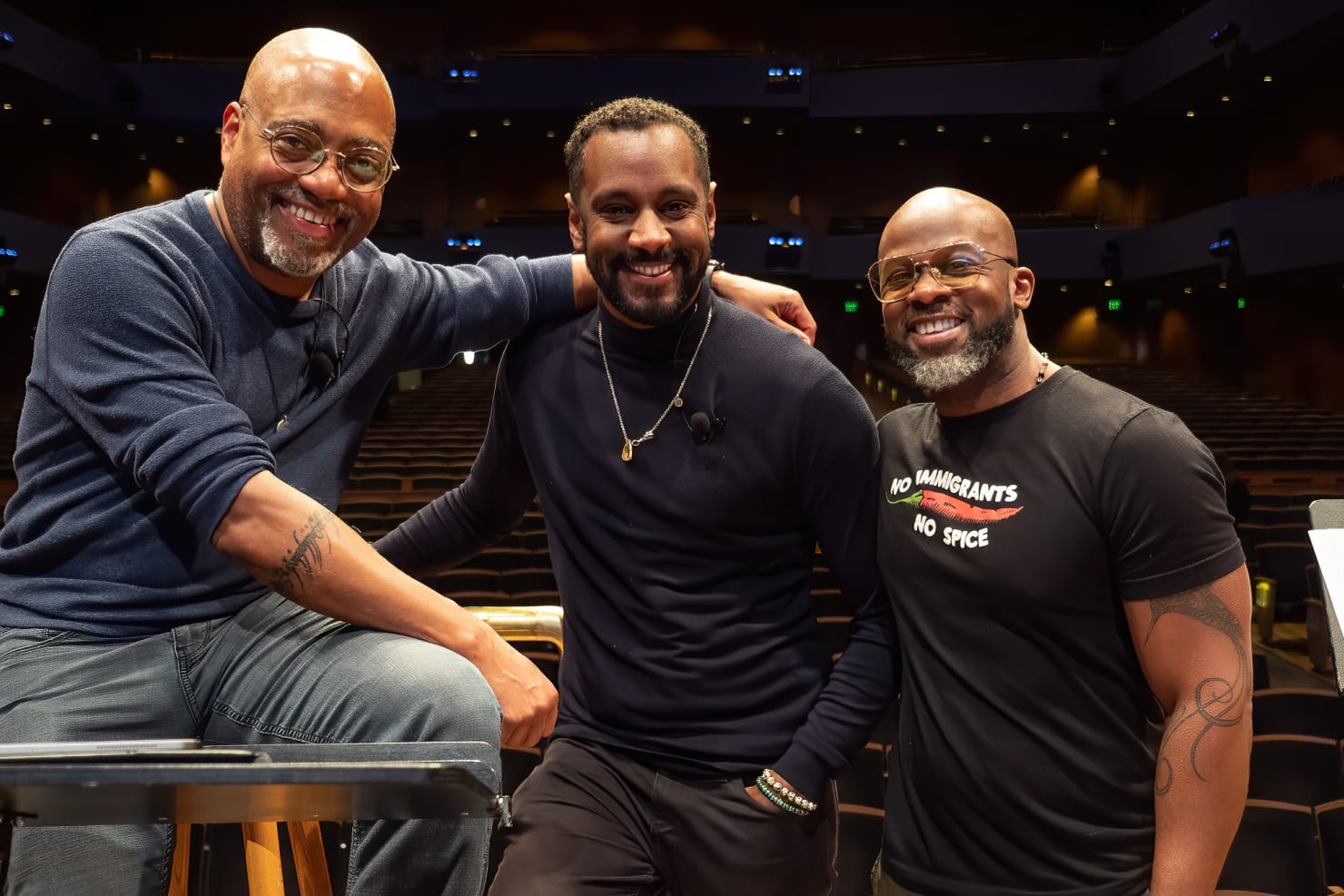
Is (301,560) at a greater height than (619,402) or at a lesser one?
lesser

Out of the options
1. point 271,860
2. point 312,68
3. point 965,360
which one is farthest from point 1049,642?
point 312,68

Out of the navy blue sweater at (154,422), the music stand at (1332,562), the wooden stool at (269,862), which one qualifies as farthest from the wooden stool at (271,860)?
the music stand at (1332,562)

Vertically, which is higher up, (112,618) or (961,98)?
(961,98)

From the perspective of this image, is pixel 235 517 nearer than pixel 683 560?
Yes

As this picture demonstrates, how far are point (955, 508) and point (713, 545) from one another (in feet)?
1.25

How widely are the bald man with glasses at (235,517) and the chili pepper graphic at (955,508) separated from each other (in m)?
0.74

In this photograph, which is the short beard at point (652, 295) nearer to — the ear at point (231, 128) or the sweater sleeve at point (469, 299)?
the sweater sleeve at point (469, 299)

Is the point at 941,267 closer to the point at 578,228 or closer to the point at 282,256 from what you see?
the point at 578,228

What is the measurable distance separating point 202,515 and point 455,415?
12.7 meters

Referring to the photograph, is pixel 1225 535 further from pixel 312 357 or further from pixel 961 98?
pixel 961 98

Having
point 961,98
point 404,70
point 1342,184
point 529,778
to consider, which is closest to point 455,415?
point 404,70

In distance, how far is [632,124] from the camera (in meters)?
1.70

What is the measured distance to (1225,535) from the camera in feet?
5.08

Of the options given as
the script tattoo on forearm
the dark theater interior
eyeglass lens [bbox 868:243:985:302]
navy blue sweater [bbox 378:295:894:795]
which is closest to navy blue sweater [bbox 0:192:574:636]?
navy blue sweater [bbox 378:295:894:795]
